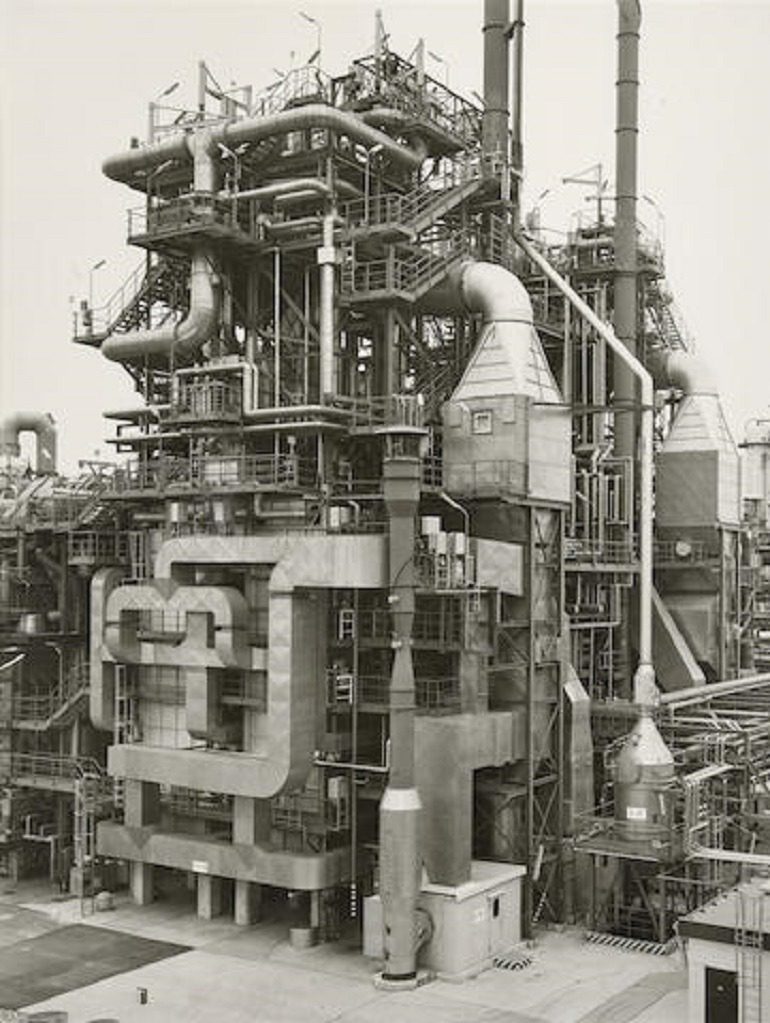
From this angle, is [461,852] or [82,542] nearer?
[461,852]

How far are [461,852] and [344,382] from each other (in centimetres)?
1576

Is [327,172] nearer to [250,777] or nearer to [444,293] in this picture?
[444,293]

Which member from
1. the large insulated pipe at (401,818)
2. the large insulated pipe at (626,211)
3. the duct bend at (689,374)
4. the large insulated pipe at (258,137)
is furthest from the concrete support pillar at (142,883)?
the duct bend at (689,374)

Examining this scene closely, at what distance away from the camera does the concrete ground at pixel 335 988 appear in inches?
1131

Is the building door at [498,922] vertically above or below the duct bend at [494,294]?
below

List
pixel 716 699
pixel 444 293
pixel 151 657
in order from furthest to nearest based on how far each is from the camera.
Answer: pixel 716 699
pixel 444 293
pixel 151 657

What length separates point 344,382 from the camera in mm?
41594

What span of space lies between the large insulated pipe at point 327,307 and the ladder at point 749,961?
57.7 ft

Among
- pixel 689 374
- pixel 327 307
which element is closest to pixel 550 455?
pixel 327 307

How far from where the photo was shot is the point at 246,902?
35.5m

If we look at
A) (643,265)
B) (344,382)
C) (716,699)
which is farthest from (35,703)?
(643,265)

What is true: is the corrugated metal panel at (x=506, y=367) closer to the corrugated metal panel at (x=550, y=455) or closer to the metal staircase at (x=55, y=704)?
the corrugated metal panel at (x=550, y=455)

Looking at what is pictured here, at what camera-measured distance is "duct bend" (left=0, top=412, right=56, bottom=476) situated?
173 feet

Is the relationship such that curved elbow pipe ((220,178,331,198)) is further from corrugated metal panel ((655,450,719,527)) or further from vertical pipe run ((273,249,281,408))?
corrugated metal panel ((655,450,719,527))
